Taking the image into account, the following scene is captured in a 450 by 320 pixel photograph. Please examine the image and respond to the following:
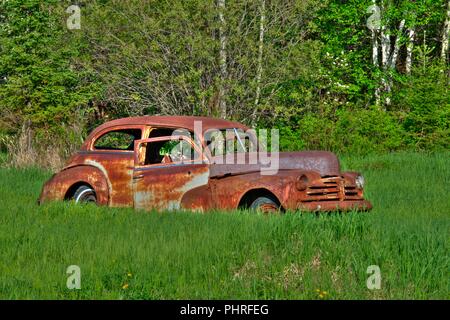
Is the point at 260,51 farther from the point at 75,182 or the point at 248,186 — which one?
the point at 248,186

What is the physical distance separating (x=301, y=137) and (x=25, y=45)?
852 cm

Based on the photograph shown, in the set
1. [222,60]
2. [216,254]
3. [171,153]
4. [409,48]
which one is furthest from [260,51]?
[216,254]

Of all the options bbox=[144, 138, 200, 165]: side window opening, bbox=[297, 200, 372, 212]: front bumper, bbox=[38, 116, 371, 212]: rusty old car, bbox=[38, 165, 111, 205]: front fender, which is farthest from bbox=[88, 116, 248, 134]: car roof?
bbox=[297, 200, 372, 212]: front bumper

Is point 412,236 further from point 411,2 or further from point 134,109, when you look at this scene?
point 411,2

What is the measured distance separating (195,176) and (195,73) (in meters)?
11.4

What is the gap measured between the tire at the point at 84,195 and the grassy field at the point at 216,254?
3.09ft

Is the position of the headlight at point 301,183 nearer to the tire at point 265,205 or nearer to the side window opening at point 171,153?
the tire at point 265,205

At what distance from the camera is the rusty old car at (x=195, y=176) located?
38.2ft

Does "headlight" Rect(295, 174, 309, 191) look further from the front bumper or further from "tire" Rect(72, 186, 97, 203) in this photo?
"tire" Rect(72, 186, 97, 203)

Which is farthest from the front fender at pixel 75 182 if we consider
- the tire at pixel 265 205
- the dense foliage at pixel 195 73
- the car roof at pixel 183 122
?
the dense foliage at pixel 195 73

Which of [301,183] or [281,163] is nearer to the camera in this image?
[301,183]

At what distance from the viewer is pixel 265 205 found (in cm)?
1184

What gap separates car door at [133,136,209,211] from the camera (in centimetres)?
1234
